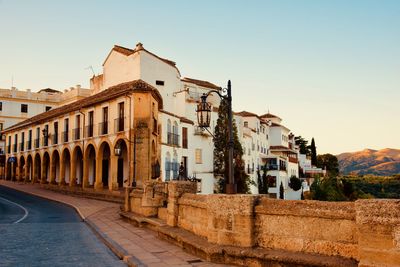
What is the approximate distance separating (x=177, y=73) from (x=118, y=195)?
20647 millimetres

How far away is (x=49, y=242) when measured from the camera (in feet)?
41.5

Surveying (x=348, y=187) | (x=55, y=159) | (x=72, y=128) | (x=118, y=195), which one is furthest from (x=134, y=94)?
(x=348, y=187)

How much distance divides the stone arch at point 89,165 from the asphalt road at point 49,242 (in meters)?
13.3

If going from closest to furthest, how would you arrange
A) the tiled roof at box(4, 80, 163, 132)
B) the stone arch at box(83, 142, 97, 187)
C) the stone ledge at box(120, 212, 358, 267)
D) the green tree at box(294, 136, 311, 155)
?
the stone ledge at box(120, 212, 358, 267) → the tiled roof at box(4, 80, 163, 132) → the stone arch at box(83, 142, 97, 187) → the green tree at box(294, 136, 311, 155)

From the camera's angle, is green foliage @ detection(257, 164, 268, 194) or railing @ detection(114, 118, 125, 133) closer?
railing @ detection(114, 118, 125, 133)

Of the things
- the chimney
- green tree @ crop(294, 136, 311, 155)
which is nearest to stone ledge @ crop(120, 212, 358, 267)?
the chimney

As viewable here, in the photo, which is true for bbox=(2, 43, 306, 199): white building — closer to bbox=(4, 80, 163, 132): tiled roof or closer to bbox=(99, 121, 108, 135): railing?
bbox=(4, 80, 163, 132): tiled roof

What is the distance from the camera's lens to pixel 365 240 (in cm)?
617

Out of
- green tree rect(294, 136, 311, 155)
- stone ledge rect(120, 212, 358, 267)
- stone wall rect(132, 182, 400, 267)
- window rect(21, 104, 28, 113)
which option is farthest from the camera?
green tree rect(294, 136, 311, 155)

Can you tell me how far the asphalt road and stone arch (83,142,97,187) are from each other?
1327 centimetres

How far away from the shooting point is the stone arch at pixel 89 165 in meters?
34.8

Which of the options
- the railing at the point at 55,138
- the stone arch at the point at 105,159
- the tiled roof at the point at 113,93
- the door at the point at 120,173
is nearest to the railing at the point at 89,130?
the stone arch at the point at 105,159

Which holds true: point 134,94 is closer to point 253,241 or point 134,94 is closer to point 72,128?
point 72,128

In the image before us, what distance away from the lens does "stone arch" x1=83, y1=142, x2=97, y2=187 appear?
34.8m
